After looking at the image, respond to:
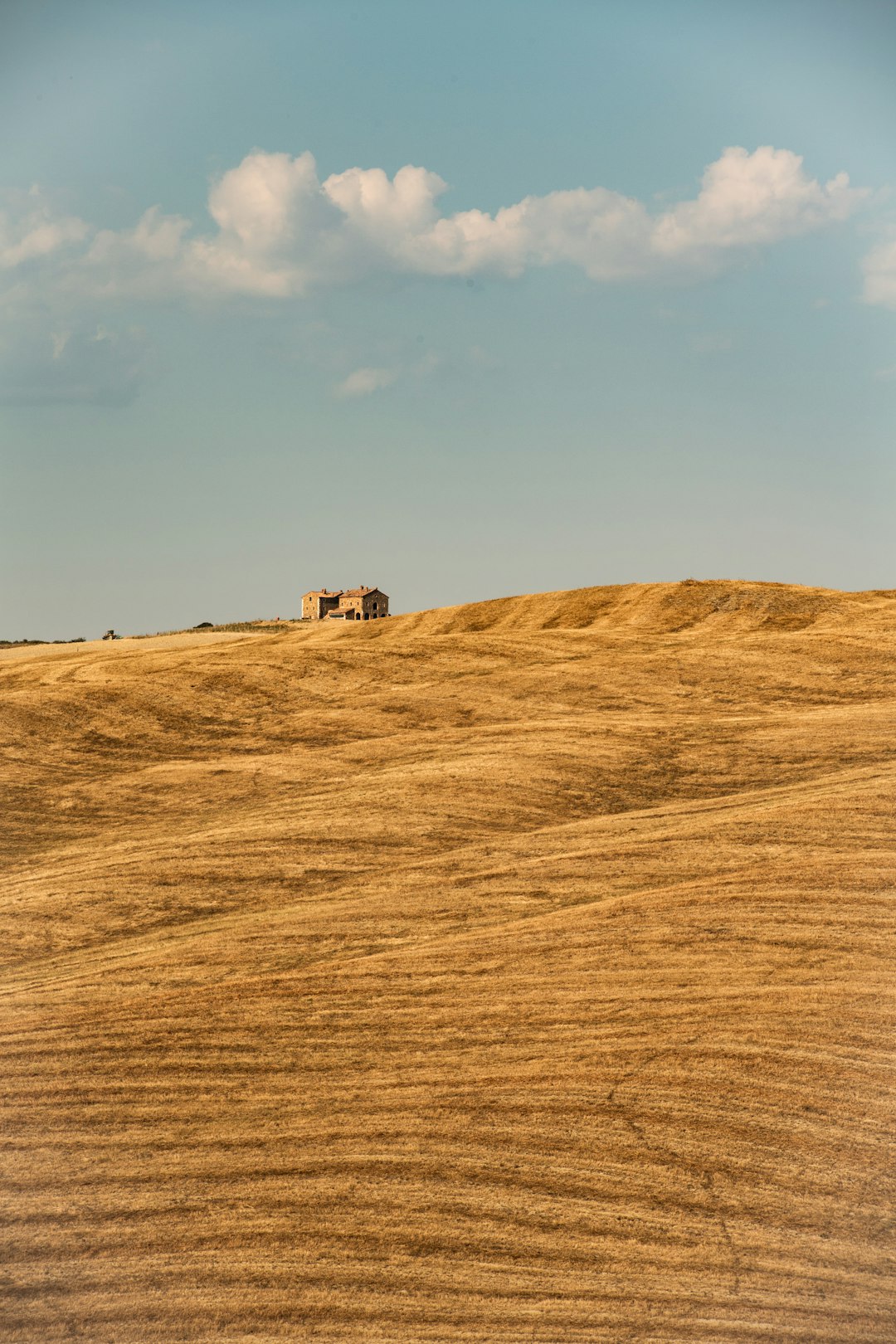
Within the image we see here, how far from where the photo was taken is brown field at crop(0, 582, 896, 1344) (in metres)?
9.60

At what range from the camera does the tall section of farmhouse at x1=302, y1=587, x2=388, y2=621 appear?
84.2m

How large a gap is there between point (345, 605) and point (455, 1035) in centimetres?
7374

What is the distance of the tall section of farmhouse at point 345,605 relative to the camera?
84250 mm

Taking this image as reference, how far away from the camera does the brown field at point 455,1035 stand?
31.5ft

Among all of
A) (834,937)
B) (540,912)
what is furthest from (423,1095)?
(834,937)

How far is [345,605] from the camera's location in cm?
8525

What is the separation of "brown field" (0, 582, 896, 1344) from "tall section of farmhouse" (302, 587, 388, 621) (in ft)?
202

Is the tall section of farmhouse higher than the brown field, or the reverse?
the tall section of farmhouse

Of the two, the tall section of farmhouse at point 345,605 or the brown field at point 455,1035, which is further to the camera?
the tall section of farmhouse at point 345,605

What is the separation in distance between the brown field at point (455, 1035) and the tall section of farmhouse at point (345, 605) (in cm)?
6166

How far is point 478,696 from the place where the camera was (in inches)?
982

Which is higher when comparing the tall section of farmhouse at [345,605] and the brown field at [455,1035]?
the tall section of farmhouse at [345,605]

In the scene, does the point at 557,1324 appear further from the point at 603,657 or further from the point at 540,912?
the point at 603,657

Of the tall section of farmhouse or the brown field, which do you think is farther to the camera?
the tall section of farmhouse
